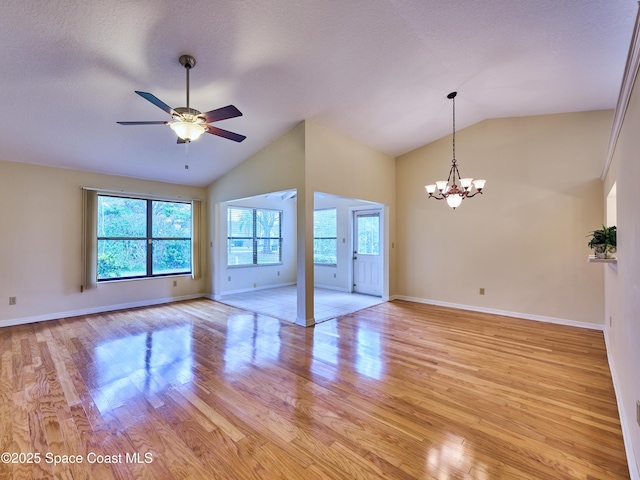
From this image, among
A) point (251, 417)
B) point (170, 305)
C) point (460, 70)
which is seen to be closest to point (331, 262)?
point (170, 305)

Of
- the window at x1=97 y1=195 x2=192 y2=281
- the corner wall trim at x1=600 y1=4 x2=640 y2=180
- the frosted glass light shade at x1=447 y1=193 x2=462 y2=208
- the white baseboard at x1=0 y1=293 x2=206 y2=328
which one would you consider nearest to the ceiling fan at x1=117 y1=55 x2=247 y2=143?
the corner wall trim at x1=600 y1=4 x2=640 y2=180

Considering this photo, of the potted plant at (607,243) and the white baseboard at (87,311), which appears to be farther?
the white baseboard at (87,311)

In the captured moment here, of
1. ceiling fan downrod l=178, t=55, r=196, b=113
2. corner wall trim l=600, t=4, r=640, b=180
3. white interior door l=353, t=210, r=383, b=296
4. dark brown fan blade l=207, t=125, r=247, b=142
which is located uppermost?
ceiling fan downrod l=178, t=55, r=196, b=113

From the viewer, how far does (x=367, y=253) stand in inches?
269

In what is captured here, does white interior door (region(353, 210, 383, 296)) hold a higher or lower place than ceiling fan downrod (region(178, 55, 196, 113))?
lower

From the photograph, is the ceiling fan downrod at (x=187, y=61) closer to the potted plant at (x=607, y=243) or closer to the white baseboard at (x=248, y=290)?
the potted plant at (x=607, y=243)

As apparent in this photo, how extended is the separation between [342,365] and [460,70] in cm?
364

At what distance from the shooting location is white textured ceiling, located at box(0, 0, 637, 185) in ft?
7.81

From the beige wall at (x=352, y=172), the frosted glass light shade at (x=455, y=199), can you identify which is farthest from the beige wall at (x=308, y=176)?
the frosted glass light shade at (x=455, y=199)

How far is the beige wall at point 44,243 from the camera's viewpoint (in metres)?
4.34

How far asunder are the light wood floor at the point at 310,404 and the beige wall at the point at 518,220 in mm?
839

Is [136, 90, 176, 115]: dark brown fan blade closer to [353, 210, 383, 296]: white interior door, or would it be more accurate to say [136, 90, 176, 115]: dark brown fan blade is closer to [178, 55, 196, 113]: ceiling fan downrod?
[178, 55, 196, 113]: ceiling fan downrod

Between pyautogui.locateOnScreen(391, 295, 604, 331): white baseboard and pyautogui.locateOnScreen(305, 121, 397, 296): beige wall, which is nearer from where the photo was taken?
pyautogui.locateOnScreen(391, 295, 604, 331): white baseboard

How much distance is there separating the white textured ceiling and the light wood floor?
2.82 meters
